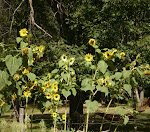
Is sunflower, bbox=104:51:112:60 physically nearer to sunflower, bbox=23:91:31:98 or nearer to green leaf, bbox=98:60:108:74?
green leaf, bbox=98:60:108:74

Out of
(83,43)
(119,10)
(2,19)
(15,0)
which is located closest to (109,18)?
(119,10)

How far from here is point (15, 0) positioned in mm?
6609

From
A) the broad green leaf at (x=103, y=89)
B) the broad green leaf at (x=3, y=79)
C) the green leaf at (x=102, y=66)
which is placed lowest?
the broad green leaf at (x=103, y=89)

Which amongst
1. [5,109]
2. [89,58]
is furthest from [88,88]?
[5,109]

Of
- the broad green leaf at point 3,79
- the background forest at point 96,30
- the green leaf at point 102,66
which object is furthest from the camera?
the background forest at point 96,30

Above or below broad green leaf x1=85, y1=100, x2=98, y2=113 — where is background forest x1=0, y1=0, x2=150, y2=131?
above

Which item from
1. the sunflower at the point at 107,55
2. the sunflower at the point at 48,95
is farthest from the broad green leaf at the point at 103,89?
the sunflower at the point at 48,95

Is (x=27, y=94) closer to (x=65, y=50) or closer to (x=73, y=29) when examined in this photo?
(x=65, y=50)

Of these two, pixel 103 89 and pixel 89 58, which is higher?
pixel 89 58

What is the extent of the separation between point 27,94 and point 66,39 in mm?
4404

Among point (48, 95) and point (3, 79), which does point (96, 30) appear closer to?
point (48, 95)

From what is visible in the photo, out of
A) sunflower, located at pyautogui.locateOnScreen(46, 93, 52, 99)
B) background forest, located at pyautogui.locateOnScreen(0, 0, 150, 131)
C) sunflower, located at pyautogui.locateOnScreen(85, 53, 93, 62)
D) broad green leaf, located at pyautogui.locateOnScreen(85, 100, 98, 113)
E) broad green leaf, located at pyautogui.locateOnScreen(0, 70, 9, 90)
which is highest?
background forest, located at pyautogui.locateOnScreen(0, 0, 150, 131)

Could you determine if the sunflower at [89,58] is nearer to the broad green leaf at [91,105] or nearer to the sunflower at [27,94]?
the broad green leaf at [91,105]

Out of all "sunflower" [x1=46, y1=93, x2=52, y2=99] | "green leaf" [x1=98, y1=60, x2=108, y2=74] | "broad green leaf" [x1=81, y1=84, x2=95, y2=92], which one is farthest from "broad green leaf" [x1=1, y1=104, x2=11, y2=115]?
"green leaf" [x1=98, y1=60, x2=108, y2=74]
